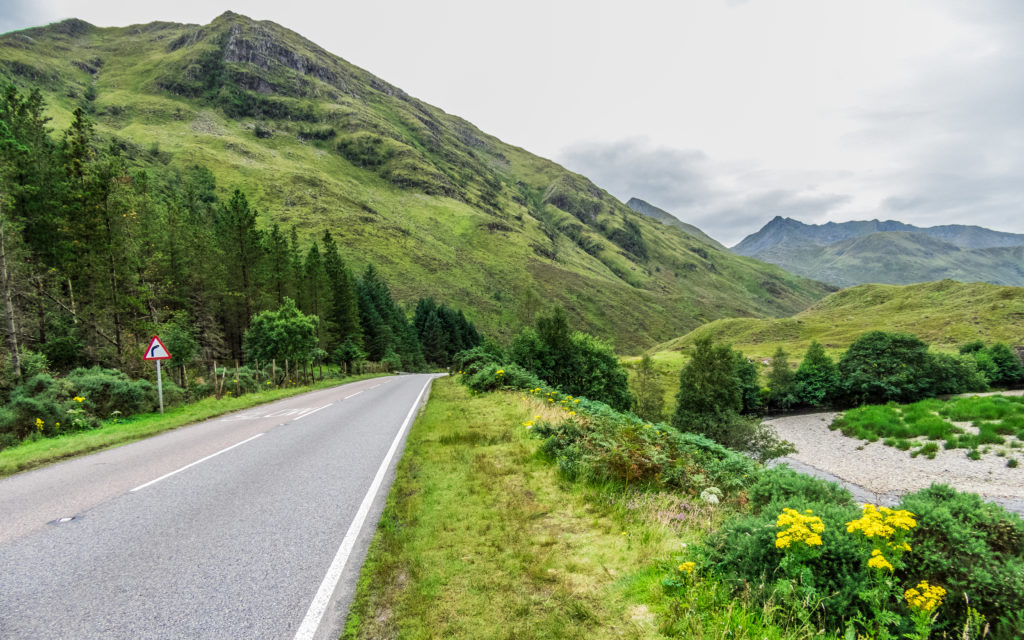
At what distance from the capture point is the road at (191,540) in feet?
12.7

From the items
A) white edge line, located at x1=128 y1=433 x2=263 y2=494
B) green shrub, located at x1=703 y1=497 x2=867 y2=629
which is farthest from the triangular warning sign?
green shrub, located at x1=703 y1=497 x2=867 y2=629

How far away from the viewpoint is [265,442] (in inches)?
445

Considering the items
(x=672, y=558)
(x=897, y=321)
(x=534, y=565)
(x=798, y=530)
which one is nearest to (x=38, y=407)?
(x=534, y=565)

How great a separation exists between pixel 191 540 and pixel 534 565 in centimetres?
476

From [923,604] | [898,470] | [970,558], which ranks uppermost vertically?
[970,558]

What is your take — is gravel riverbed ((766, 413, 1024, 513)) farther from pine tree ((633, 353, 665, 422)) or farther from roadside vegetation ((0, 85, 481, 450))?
roadside vegetation ((0, 85, 481, 450))

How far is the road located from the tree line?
39.8ft

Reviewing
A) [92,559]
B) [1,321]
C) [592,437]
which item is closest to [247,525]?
[92,559]

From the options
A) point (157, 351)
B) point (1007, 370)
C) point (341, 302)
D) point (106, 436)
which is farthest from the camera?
point (1007, 370)

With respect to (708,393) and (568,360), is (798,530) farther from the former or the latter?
(708,393)

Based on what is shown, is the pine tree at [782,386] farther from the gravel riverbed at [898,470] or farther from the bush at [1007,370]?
the bush at [1007,370]

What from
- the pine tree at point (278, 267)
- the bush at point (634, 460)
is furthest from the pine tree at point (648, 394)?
the pine tree at point (278, 267)

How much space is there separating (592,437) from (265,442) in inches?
362

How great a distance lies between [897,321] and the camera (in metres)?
98.1
